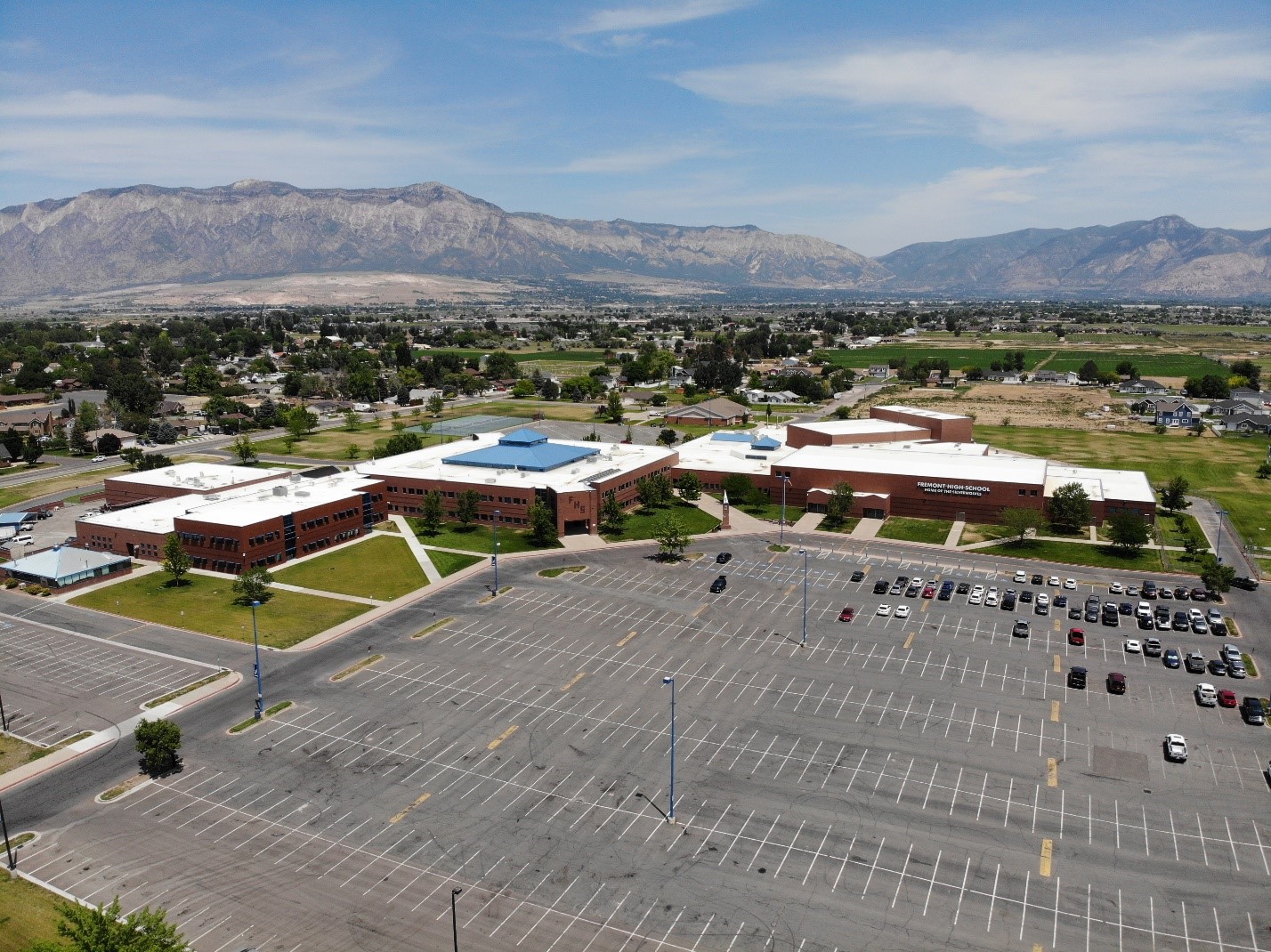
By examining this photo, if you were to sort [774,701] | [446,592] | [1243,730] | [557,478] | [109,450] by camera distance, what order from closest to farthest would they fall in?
[1243,730], [774,701], [446,592], [557,478], [109,450]

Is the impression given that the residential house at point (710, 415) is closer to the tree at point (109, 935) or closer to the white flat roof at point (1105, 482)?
the white flat roof at point (1105, 482)

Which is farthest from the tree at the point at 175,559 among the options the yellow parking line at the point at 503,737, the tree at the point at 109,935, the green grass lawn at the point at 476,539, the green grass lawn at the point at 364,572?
the tree at the point at 109,935

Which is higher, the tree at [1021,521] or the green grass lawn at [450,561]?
the tree at [1021,521]

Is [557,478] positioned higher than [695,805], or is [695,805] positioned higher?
[557,478]

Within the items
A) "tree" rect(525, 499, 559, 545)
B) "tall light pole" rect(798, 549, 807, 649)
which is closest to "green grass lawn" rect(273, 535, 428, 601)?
"tree" rect(525, 499, 559, 545)

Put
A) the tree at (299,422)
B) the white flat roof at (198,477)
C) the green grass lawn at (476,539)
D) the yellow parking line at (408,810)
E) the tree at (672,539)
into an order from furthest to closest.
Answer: the tree at (299,422), the white flat roof at (198,477), the green grass lawn at (476,539), the tree at (672,539), the yellow parking line at (408,810)

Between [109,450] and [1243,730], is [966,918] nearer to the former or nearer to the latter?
[1243,730]

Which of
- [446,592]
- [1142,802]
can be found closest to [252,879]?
[446,592]
